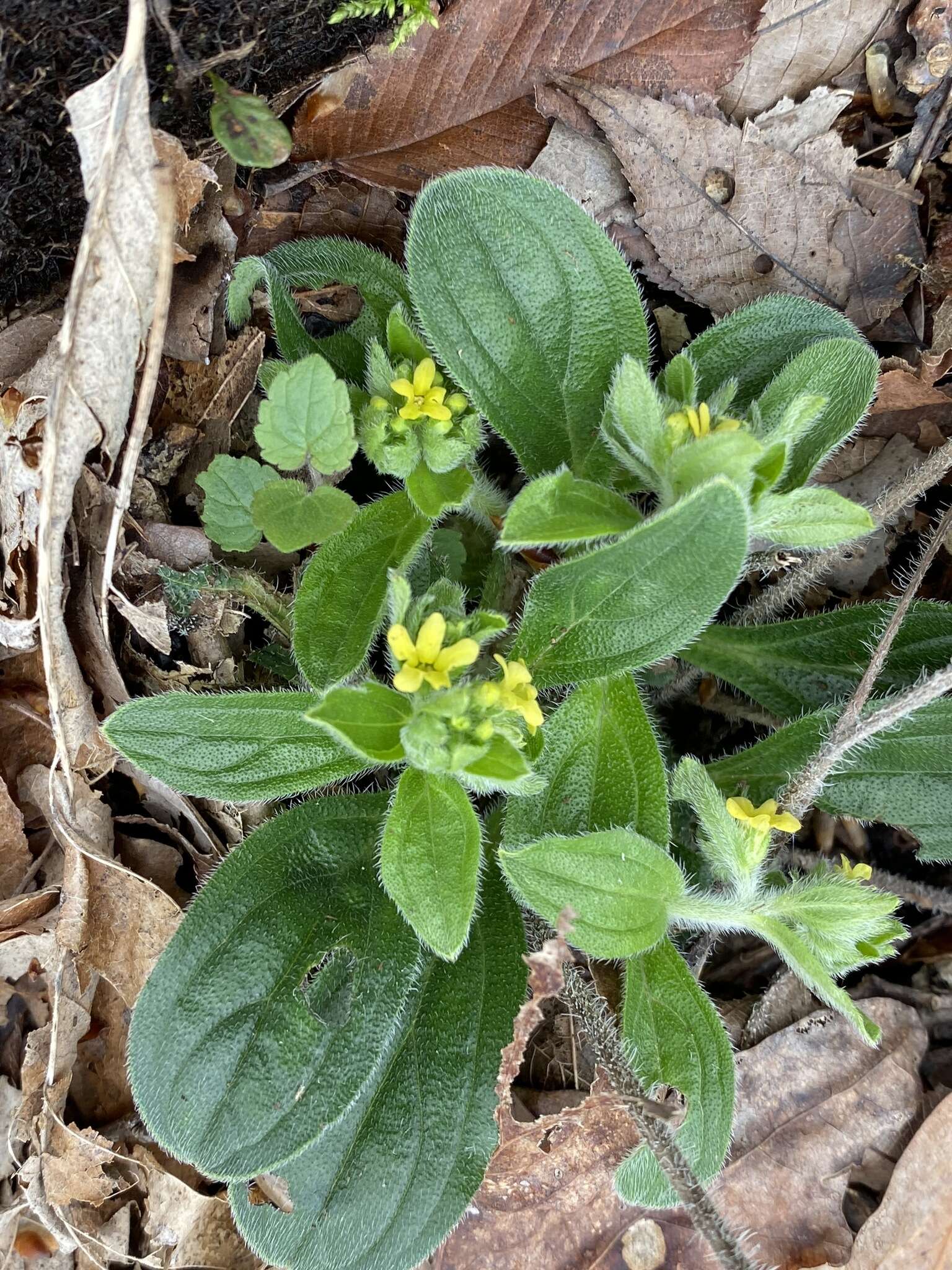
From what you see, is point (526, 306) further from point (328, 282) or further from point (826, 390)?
point (826, 390)

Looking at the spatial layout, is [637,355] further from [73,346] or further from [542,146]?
[73,346]

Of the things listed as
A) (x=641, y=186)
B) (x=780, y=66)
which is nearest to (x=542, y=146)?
(x=641, y=186)

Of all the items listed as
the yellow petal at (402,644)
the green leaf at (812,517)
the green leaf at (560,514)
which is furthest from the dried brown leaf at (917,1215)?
the yellow petal at (402,644)

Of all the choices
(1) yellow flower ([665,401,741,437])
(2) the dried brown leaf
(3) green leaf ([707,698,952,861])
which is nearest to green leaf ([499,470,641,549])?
(1) yellow flower ([665,401,741,437])

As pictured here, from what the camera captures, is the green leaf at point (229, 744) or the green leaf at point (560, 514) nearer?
the green leaf at point (560, 514)

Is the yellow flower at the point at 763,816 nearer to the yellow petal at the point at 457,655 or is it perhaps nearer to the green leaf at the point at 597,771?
the green leaf at the point at 597,771
